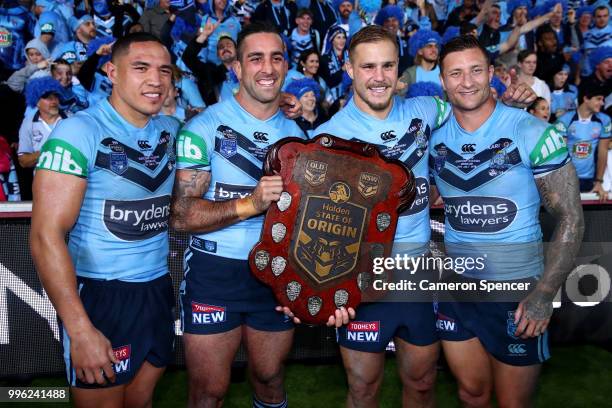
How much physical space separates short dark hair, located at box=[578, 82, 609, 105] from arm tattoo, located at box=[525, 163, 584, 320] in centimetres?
532

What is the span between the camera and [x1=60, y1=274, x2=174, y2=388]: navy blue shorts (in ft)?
10.8

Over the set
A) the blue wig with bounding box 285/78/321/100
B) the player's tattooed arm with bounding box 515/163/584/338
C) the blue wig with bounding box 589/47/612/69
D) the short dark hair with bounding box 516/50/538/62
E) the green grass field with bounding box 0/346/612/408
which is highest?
the blue wig with bounding box 589/47/612/69

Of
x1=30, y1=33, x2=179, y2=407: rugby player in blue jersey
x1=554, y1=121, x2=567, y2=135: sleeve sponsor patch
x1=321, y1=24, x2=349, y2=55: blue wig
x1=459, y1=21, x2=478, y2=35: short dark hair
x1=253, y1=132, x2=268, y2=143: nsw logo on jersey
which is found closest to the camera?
x1=30, y1=33, x2=179, y2=407: rugby player in blue jersey

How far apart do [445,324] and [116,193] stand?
1930 mm

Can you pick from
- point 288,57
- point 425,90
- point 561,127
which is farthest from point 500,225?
point 288,57

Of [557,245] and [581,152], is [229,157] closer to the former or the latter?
[557,245]

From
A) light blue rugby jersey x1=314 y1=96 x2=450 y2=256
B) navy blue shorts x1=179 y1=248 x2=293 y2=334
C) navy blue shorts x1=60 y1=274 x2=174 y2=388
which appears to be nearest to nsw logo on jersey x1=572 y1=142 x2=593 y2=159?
light blue rugby jersey x1=314 y1=96 x2=450 y2=256

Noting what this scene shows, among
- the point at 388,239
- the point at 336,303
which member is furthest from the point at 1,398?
the point at 388,239

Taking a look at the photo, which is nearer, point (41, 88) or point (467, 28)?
point (41, 88)

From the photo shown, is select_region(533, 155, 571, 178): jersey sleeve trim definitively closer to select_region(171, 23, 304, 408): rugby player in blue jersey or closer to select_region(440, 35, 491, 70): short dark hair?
select_region(440, 35, 491, 70): short dark hair

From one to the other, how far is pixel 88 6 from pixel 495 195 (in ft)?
22.0

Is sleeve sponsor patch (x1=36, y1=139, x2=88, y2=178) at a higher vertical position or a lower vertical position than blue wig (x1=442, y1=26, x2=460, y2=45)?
lower

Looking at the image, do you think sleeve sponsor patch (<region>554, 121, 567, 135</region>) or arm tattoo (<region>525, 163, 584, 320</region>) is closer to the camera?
arm tattoo (<region>525, 163, 584, 320</region>)

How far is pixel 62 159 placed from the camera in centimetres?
307
